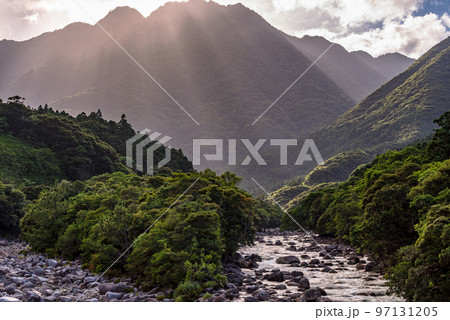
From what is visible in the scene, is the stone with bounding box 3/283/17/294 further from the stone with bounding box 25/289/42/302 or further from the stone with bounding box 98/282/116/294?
the stone with bounding box 98/282/116/294

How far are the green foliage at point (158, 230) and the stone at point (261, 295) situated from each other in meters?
2.44

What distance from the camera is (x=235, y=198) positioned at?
4016 cm

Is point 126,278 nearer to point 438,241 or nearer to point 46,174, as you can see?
point 438,241

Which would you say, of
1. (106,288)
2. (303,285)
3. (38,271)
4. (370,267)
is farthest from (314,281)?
(38,271)

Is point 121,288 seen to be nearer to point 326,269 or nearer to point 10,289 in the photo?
point 10,289

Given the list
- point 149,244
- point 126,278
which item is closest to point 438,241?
point 149,244

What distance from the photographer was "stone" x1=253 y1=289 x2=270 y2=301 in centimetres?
2478

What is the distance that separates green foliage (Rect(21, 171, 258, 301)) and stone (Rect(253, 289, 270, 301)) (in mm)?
2442

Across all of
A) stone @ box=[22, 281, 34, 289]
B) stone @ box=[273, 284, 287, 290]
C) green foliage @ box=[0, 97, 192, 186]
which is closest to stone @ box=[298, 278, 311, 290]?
stone @ box=[273, 284, 287, 290]

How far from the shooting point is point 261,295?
2522 cm

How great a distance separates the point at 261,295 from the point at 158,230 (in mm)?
8071

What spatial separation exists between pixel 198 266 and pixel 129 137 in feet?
402

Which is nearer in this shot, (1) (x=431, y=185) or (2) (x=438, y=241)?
(2) (x=438, y=241)

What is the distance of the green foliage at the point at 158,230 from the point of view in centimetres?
2484
